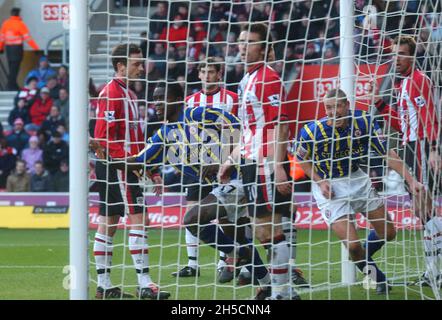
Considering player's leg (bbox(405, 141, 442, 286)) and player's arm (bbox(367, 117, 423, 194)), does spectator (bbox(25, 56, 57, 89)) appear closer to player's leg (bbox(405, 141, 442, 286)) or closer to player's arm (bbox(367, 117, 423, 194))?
player's leg (bbox(405, 141, 442, 286))

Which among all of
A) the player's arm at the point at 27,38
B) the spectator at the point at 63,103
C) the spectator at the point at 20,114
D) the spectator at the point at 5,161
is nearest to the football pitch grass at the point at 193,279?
the spectator at the point at 5,161

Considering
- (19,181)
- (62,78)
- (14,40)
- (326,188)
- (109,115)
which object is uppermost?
(14,40)

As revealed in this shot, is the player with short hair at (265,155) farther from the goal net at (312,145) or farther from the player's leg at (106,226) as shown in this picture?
the player's leg at (106,226)

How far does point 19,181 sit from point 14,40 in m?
4.53

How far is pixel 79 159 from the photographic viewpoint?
689 cm

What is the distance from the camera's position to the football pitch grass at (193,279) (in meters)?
8.21

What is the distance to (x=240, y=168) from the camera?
7797 millimetres

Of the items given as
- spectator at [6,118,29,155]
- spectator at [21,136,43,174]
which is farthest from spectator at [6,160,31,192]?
spectator at [6,118,29,155]

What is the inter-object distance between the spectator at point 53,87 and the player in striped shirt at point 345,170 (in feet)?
36.2

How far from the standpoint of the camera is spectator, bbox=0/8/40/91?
2033 centimetres

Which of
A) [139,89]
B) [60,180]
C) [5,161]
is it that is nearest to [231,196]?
[139,89]

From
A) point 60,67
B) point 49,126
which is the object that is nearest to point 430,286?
point 49,126

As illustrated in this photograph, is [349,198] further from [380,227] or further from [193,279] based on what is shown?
[193,279]

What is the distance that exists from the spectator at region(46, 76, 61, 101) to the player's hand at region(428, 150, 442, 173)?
1094 cm
